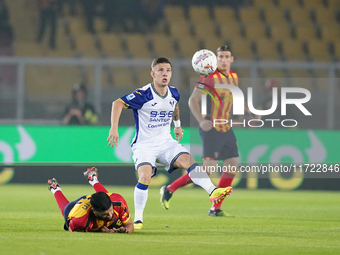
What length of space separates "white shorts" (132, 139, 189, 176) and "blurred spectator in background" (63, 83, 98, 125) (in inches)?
252

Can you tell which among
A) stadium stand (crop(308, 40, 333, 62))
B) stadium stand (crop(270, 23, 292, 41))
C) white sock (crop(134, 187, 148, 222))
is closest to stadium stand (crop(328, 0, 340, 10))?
stadium stand (crop(270, 23, 292, 41))

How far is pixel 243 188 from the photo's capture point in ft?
44.9

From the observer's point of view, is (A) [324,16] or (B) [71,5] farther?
(A) [324,16]

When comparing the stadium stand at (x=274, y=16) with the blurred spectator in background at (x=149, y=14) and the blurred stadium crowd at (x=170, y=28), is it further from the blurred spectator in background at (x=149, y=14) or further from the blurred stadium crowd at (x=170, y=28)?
the blurred spectator in background at (x=149, y=14)

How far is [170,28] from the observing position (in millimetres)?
19141

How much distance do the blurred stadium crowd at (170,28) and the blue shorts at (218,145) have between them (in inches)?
287

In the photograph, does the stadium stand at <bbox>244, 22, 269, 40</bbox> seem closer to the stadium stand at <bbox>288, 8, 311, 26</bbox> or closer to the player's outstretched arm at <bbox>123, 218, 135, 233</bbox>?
the stadium stand at <bbox>288, 8, 311, 26</bbox>

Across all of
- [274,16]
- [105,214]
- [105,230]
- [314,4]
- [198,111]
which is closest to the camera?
[105,214]

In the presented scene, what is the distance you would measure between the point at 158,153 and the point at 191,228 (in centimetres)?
92

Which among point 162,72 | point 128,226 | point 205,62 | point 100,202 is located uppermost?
point 205,62

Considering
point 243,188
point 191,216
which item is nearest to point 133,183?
point 243,188

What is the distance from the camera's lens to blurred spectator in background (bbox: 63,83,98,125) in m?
13.4

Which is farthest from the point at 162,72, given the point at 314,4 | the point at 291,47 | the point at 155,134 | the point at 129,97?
the point at 314,4

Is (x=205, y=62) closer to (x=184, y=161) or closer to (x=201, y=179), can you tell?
(x=184, y=161)
